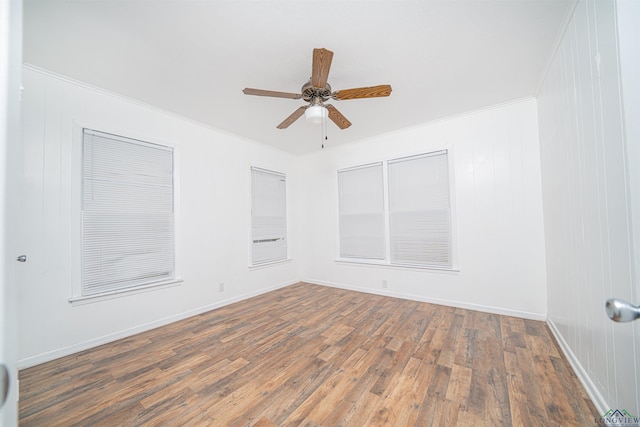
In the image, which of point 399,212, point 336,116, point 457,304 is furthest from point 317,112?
point 457,304

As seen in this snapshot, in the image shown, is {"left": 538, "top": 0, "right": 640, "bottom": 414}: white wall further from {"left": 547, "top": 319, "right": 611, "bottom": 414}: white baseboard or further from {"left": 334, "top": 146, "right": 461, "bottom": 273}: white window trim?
{"left": 334, "top": 146, "right": 461, "bottom": 273}: white window trim

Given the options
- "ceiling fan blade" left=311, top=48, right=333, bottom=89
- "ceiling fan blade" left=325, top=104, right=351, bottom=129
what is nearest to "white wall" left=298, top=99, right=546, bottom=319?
"ceiling fan blade" left=325, top=104, right=351, bottom=129

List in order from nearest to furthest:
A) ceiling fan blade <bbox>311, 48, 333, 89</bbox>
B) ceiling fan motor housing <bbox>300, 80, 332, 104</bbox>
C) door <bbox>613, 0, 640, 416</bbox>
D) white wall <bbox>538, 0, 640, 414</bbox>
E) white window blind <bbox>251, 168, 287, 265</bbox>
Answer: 1. door <bbox>613, 0, 640, 416</bbox>
2. white wall <bbox>538, 0, 640, 414</bbox>
3. ceiling fan blade <bbox>311, 48, 333, 89</bbox>
4. ceiling fan motor housing <bbox>300, 80, 332, 104</bbox>
5. white window blind <bbox>251, 168, 287, 265</bbox>

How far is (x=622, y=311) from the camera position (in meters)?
0.66

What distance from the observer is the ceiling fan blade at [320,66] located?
166 cm

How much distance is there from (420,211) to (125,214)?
13.0 ft

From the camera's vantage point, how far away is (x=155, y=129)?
3.02 m

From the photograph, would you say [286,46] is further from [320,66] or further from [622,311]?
[622,311]

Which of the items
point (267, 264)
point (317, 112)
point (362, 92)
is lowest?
point (267, 264)

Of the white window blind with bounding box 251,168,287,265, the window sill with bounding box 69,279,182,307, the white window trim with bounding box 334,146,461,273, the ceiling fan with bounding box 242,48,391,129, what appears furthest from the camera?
the white window blind with bounding box 251,168,287,265

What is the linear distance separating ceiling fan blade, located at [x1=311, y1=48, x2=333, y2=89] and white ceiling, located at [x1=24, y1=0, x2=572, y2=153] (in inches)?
12.6

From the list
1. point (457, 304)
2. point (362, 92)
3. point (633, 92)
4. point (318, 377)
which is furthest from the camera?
point (457, 304)

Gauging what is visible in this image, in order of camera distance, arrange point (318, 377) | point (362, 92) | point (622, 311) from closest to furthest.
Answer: point (622, 311)
point (318, 377)
point (362, 92)

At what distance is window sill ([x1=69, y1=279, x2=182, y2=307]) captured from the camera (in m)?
2.38
